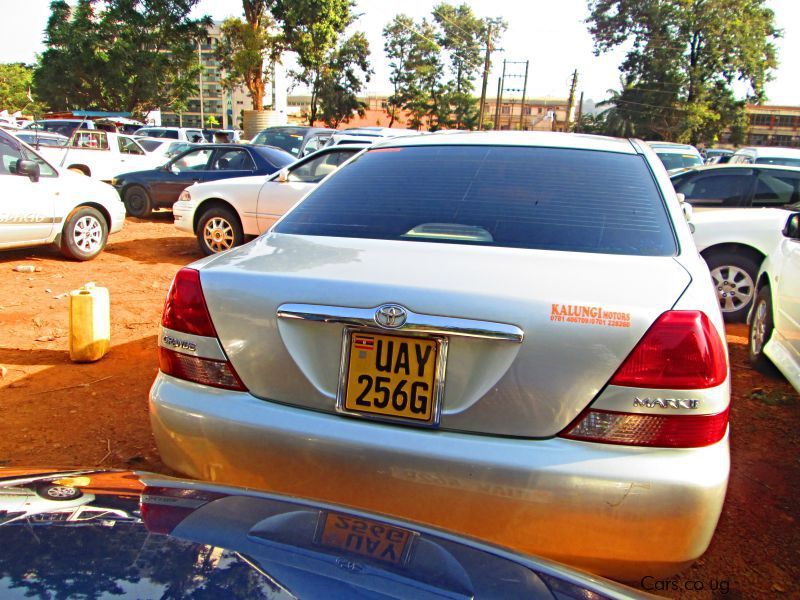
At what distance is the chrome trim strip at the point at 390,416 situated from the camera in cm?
181

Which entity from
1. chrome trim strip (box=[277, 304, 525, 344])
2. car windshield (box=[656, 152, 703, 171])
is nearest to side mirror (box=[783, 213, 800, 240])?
chrome trim strip (box=[277, 304, 525, 344])

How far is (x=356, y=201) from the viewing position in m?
2.66

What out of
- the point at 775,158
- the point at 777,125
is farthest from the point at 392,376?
the point at 777,125

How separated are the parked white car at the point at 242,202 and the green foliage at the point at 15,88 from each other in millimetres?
71387

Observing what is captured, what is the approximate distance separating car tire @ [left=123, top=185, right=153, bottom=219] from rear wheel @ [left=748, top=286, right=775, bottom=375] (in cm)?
1081

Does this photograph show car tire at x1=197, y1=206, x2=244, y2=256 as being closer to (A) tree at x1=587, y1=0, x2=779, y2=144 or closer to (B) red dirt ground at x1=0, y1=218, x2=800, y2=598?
(B) red dirt ground at x1=0, y1=218, x2=800, y2=598

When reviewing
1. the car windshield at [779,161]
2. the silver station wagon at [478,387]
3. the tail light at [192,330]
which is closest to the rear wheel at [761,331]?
the silver station wagon at [478,387]

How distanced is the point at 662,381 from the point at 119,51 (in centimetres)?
4203

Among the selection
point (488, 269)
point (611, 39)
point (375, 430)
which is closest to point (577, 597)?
point (375, 430)

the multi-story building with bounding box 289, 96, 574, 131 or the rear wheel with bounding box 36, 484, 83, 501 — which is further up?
the multi-story building with bounding box 289, 96, 574, 131

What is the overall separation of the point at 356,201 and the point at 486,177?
57 centimetres

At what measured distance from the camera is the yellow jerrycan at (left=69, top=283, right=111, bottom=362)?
4.57 metres

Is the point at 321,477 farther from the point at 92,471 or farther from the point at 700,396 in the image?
the point at 700,396

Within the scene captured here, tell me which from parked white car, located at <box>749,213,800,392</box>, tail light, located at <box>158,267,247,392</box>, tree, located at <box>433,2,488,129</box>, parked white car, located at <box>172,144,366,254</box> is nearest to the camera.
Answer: tail light, located at <box>158,267,247,392</box>
